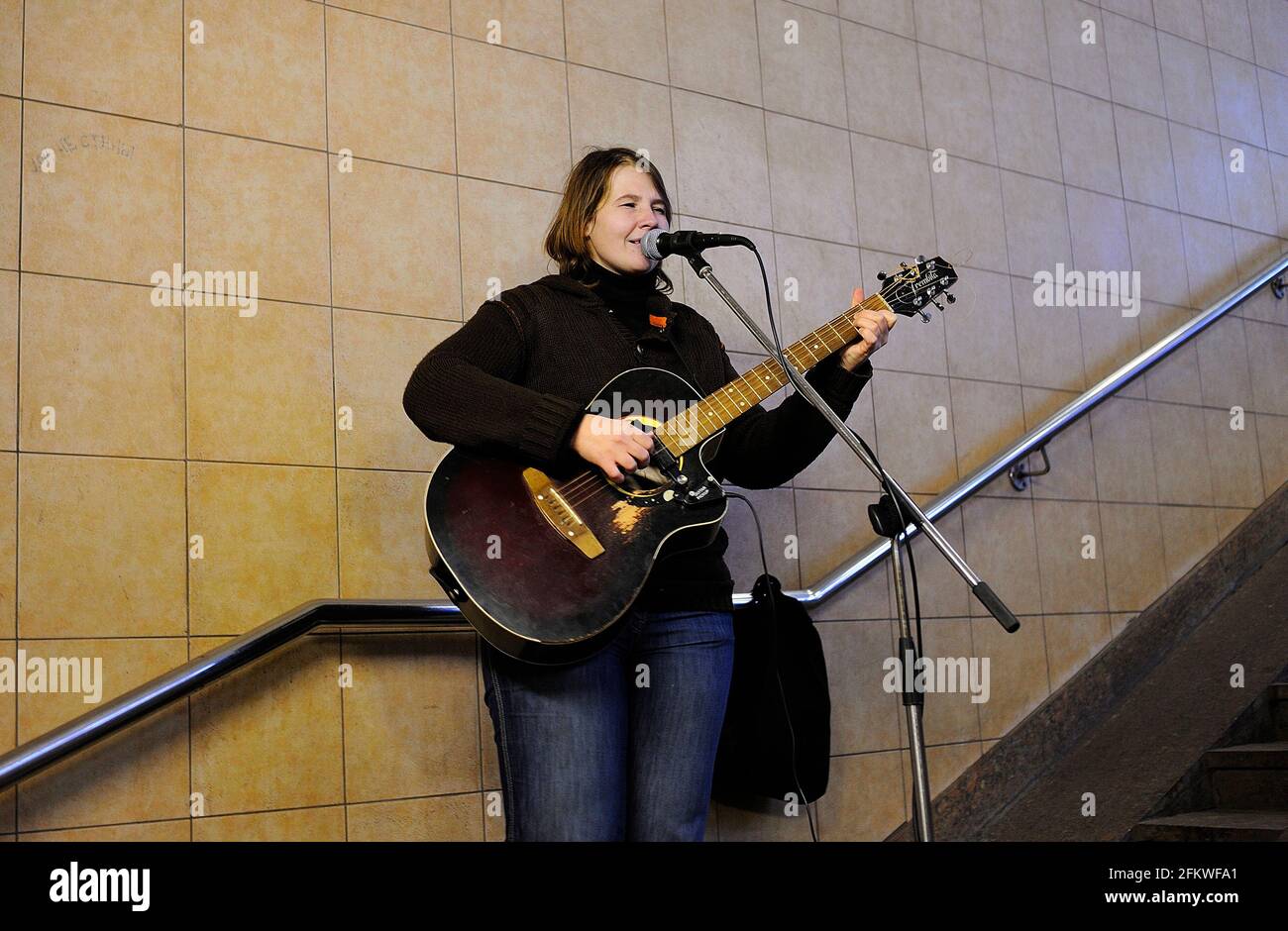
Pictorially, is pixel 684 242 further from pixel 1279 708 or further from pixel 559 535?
pixel 1279 708

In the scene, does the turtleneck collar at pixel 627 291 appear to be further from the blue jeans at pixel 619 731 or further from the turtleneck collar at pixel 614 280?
the blue jeans at pixel 619 731

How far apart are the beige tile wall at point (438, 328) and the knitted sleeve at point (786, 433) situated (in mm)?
653

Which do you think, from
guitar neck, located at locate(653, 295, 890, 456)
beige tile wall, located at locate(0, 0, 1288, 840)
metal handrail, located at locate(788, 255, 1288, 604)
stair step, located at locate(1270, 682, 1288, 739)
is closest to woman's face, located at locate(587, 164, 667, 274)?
guitar neck, located at locate(653, 295, 890, 456)

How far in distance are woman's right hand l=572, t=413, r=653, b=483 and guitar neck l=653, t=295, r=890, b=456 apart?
8 centimetres

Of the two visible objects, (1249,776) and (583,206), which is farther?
(1249,776)

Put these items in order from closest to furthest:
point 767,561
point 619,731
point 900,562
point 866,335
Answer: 1. point 619,731
2. point 900,562
3. point 866,335
4. point 767,561

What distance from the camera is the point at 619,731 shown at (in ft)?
5.75

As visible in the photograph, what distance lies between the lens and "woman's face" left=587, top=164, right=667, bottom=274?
201 cm

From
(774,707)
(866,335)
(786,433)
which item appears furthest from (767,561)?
(866,335)

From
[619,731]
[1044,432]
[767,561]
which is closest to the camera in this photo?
[619,731]

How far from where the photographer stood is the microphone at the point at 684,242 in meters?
1.85

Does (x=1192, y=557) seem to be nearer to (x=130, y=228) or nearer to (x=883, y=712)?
(x=883, y=712)

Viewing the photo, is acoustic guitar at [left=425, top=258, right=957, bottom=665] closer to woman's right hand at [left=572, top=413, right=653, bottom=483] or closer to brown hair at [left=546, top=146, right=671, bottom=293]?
woman's right hand at [left=572, top=413, right=653, bottom=483]

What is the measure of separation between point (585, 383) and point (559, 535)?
265 millimetres
